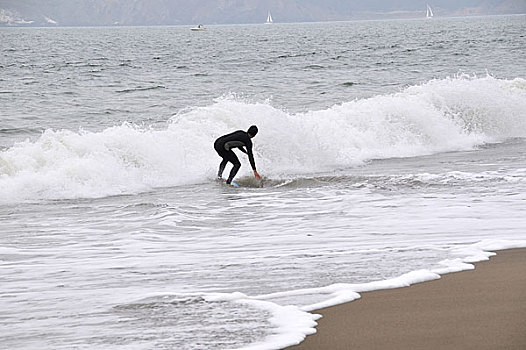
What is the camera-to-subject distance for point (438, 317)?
17.2 ft

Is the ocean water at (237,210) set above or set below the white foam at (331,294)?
above

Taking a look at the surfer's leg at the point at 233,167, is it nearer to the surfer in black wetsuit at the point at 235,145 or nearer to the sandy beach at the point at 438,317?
the surfer in black wetsuit at the point at 235,145

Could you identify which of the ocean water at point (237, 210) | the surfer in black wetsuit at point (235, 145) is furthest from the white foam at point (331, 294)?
the surfer in black wetsuit at point (235, 145)

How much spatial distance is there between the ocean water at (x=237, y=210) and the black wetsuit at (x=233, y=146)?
1.50 feet

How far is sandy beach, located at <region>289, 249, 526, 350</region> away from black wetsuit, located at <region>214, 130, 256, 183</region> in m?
7.32

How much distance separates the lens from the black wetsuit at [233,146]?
13.4 meters

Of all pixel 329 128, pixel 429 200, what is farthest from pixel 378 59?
pixel 429 200

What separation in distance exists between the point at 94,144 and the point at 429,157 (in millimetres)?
6906

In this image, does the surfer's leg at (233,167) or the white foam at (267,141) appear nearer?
the surfer's leg at (233,167)

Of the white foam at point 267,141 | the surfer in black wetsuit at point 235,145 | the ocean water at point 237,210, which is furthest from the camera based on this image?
the white foam at point 267,141

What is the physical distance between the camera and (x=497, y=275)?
6270 mm

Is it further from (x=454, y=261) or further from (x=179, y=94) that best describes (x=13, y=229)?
(x=179, y=94)

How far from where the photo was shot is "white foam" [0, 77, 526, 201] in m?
13.6

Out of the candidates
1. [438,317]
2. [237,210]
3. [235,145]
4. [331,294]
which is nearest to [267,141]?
[235,145]
